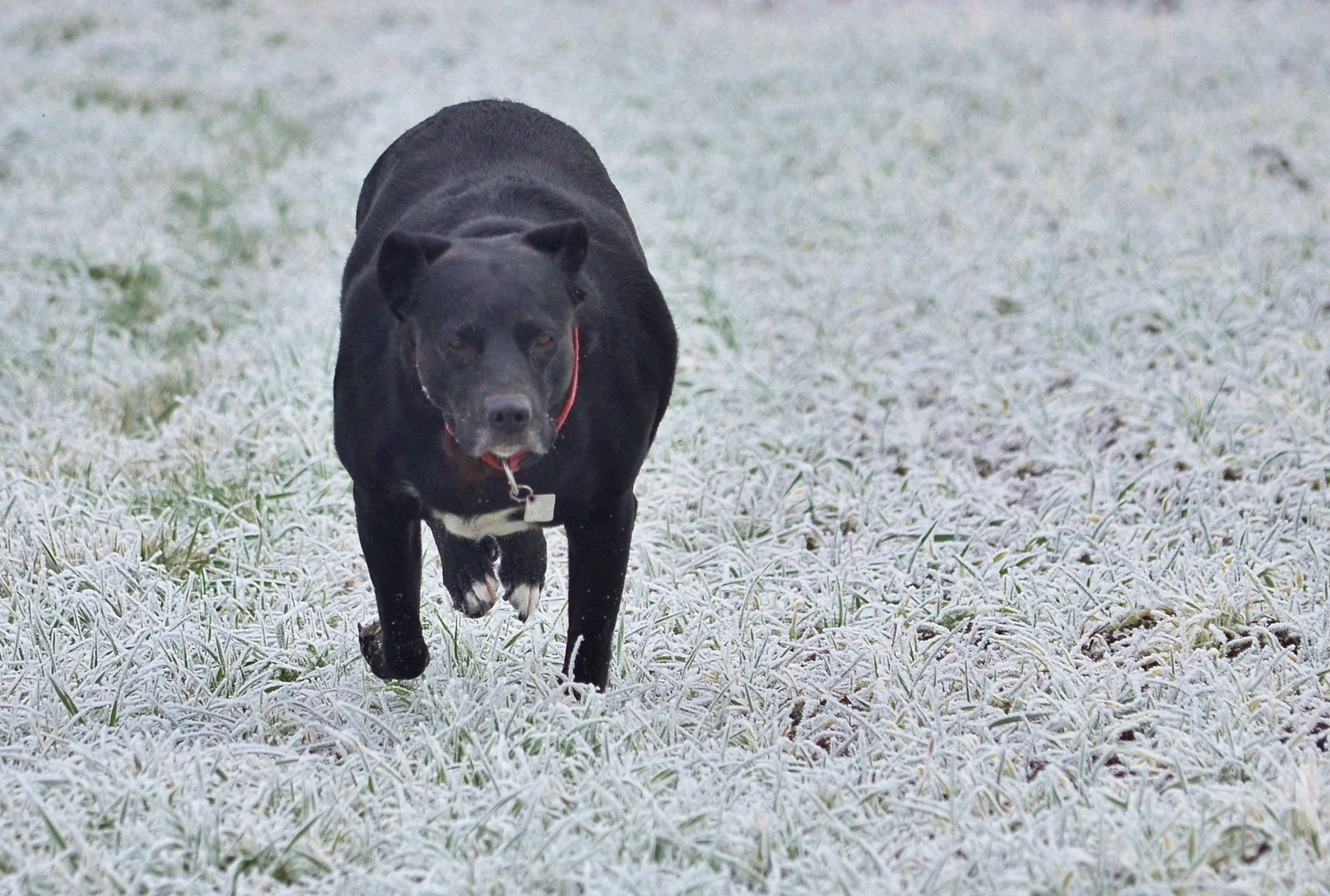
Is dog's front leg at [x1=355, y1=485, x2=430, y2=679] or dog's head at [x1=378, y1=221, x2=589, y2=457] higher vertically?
dog's head at [x1=378, y1=221, x2=589, y2=457]

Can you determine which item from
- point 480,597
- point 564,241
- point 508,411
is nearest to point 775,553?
point 480,597

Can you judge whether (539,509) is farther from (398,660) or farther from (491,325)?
(398,660)

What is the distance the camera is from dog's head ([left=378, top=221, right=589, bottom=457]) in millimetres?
2955

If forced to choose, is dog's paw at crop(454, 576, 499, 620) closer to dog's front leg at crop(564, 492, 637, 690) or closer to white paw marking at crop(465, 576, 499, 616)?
white paw marking at crop(465, 576, 499, 616)

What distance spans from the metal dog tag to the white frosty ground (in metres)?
0.44

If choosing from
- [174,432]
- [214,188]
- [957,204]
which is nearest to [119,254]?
[214,188]

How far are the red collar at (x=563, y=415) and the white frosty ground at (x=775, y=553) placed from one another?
577 millimetres

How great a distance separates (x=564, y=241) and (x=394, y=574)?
0.94 meters

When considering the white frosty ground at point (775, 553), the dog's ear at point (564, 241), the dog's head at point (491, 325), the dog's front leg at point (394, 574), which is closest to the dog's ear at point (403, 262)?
the dog's head at point (491, 325)

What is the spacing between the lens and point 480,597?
3822 mm

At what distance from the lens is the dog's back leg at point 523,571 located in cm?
388

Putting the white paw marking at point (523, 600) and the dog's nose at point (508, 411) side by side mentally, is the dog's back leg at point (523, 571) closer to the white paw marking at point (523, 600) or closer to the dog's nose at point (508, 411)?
the white paw marking at point (523, 600)

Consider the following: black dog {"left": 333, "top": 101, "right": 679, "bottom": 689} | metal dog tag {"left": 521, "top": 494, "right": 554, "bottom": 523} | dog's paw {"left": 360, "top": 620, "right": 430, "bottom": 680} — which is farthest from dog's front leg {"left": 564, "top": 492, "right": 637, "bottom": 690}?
dog's paw {"left": 360, "top": 620, "right": 430, "bottom": 680}

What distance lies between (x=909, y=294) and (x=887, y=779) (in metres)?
4.18
